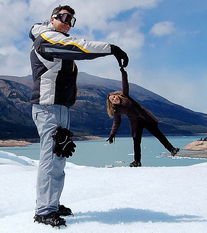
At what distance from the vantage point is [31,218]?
4.16 meters

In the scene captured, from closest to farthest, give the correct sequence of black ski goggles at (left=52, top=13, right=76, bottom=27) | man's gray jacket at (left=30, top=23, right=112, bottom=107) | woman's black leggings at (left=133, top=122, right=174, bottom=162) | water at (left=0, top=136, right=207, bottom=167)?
man's gray jacket at (left=30, top=23, right=112, bottom=107) → black ski goggles at (left=52, top=13, right=76, bottom=27) → woman's black leggings at (left=133, top=122, right=174, bottom=162) → water at (left=0, top=136, right=207, bottom=167)

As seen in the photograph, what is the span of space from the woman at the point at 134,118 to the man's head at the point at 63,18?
3.44 meters

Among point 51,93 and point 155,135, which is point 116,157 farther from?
point 51,93

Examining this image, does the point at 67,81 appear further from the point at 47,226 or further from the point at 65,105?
the point at 47,226

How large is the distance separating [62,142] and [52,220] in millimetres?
814

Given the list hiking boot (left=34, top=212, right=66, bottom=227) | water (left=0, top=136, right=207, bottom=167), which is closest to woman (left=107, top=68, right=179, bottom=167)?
hiking boot (left=34, top=212, right=66, bottom=227)

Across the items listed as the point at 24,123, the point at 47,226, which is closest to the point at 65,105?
the point at 47,226

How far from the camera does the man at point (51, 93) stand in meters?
3.77

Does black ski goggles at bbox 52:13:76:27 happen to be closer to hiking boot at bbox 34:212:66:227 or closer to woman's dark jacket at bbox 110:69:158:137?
hiking boot at bbox 34:212:66:227

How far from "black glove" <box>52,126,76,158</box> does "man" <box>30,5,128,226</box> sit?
50 millimetres

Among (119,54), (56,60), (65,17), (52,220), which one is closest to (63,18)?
(65,17)

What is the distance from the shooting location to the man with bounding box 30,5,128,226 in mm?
3768

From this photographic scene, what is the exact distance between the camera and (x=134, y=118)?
8.41 metres

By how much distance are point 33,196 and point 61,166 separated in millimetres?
2560
